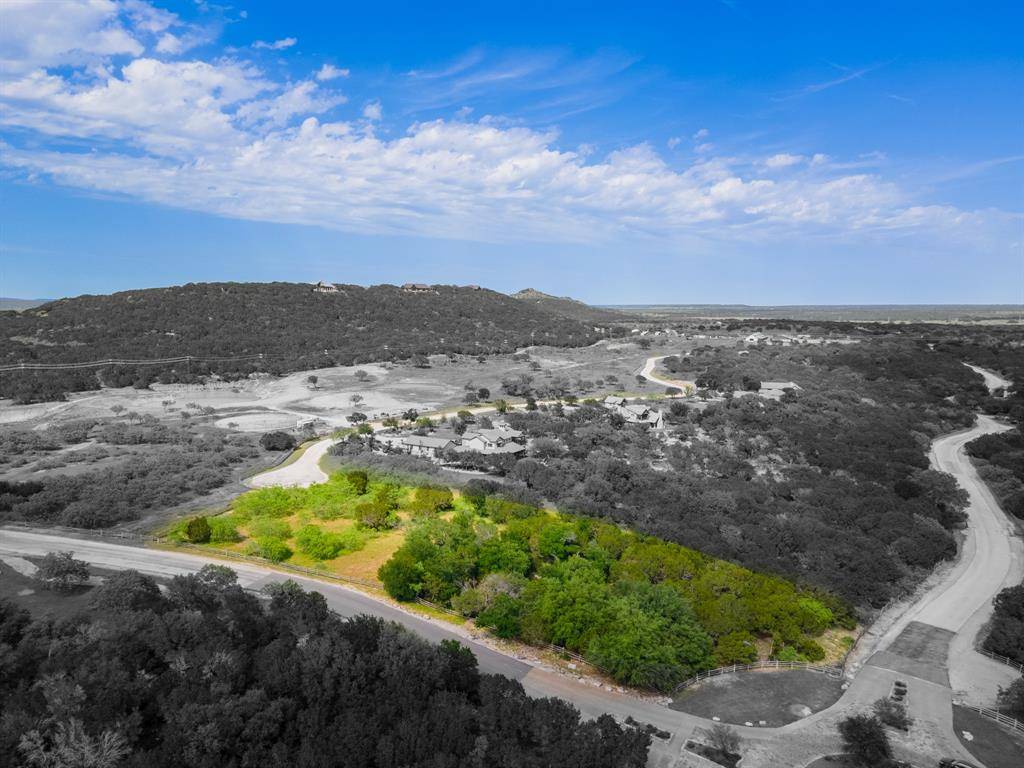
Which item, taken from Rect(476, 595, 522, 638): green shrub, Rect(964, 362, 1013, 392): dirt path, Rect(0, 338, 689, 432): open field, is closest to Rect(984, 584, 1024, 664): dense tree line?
Rect(476, 595, 522, 638): green shrub

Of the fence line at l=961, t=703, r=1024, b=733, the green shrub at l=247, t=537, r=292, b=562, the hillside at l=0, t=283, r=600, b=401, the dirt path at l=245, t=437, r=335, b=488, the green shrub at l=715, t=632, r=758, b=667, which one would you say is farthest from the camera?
the hillside at l=0, t=283, r=600, b=401

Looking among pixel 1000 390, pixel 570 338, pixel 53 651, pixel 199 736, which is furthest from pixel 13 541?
pixel 570 338

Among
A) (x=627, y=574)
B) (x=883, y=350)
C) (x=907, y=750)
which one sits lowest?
(x=907, y=750)

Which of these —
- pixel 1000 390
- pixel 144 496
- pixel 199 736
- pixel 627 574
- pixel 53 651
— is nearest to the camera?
pixel 199 736

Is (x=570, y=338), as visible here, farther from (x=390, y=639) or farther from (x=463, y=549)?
(x=390, y=639)

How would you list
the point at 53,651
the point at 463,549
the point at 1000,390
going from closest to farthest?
the point at 53,651 < the point at 463,549 < the point at 1000,390

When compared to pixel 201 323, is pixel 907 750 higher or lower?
lower

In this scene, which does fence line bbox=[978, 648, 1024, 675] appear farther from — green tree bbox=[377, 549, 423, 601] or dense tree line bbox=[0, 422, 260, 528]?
dense tree line bbox=[0, 422, 260, 528]
